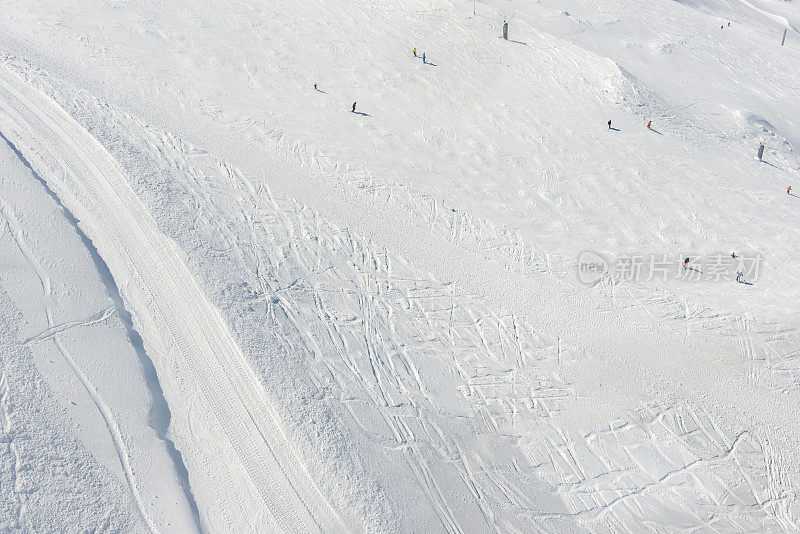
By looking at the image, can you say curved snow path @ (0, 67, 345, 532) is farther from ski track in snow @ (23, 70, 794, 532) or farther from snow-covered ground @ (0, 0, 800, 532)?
ski track in snow @ (23, 70, 794, 532)

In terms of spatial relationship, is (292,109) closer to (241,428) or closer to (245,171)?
(245,171)

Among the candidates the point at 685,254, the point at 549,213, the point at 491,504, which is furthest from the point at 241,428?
the point at 685,254

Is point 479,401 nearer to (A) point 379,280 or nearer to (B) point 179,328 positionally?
(A) point 379,280

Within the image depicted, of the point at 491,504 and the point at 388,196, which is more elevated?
the point at 388,196

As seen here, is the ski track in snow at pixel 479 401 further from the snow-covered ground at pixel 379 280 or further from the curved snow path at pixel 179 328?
the curved snow path at pixel 179 328

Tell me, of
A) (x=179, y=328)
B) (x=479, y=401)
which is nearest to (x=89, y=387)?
(x=179, y=328)

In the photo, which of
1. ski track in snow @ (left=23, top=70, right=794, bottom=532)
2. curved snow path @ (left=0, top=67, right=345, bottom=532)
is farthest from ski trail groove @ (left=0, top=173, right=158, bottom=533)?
ski track in snow @ (left=23, top=70, right=794, bottom=532)
